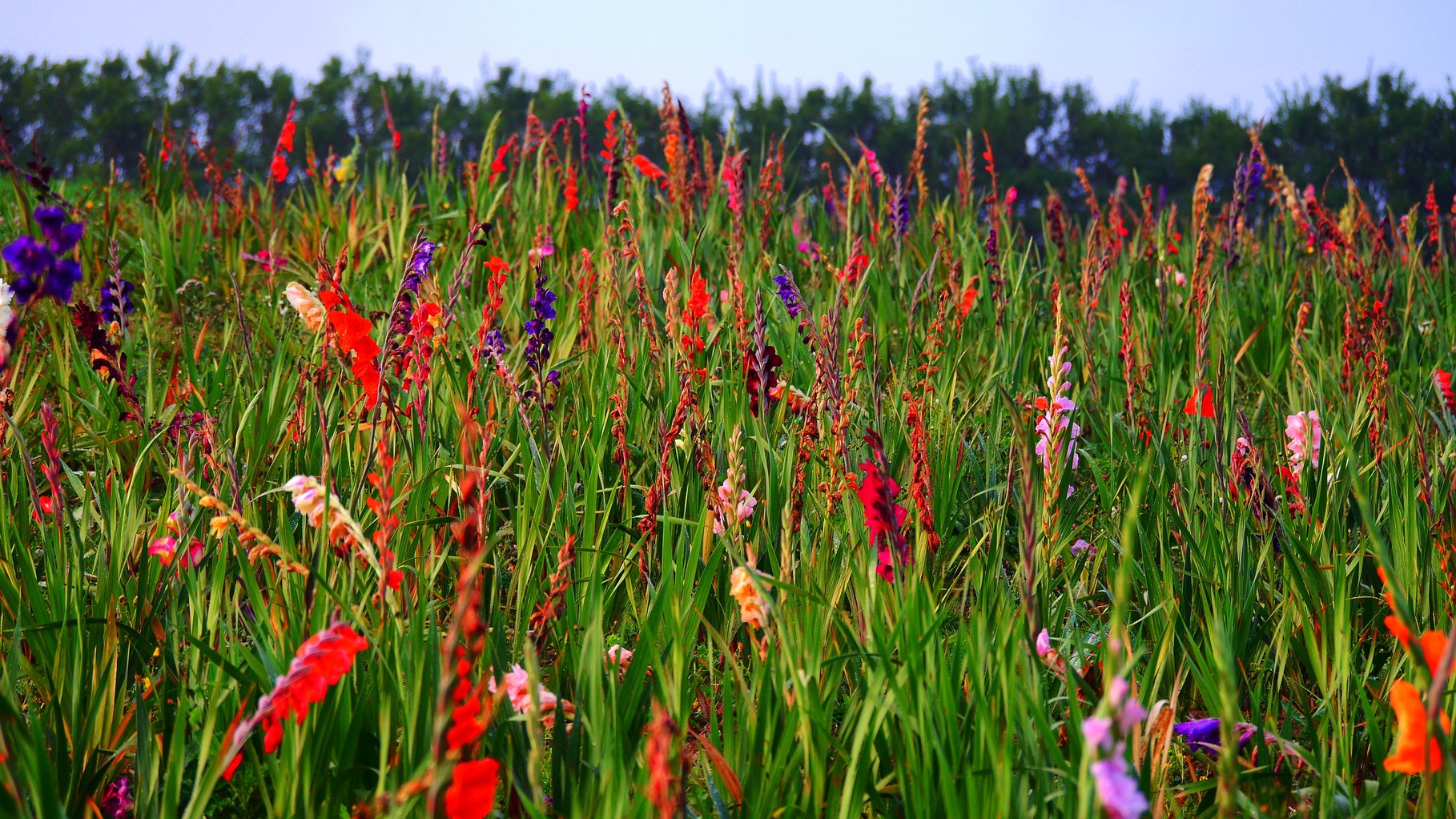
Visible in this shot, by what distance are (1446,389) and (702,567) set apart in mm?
2247

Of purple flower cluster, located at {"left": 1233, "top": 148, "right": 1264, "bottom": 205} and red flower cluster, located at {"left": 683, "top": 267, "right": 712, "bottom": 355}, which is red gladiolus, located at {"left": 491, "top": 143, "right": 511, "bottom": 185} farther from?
purple flower cluster, located at {"left": 1233, "top": 148, "right": 1264, "bottom": 205}

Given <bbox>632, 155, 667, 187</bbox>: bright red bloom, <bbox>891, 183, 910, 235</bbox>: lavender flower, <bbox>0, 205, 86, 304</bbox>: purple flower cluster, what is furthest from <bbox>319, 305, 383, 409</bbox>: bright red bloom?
<bbox>632, 155, 667, 187</bbox>: bright red bloom

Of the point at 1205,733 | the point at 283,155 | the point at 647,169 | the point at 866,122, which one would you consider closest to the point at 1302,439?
the point at 1205,733

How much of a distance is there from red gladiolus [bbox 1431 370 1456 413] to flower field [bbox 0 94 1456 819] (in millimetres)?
103

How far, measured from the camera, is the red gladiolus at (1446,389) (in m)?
2.55

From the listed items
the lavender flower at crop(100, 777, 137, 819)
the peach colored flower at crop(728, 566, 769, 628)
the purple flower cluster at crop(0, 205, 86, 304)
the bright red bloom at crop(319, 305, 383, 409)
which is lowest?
the lavender flower at crop(100, 777, 137, 819)

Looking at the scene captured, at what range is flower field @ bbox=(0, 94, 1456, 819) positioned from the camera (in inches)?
44.6

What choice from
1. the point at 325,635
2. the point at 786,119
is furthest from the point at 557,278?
the point at 786,119

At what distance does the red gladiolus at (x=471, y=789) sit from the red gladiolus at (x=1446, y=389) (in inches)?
102

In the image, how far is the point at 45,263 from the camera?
3.56 ft

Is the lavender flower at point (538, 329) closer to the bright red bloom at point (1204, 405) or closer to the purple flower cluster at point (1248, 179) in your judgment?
the bright red bloom at point (1204, 405)

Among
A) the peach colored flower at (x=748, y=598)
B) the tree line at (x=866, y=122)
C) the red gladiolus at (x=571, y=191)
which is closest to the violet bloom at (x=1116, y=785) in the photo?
the peach colored flower at (x=748, y=598)

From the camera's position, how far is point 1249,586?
1725mm

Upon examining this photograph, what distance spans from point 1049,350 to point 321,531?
2545 millimetres
